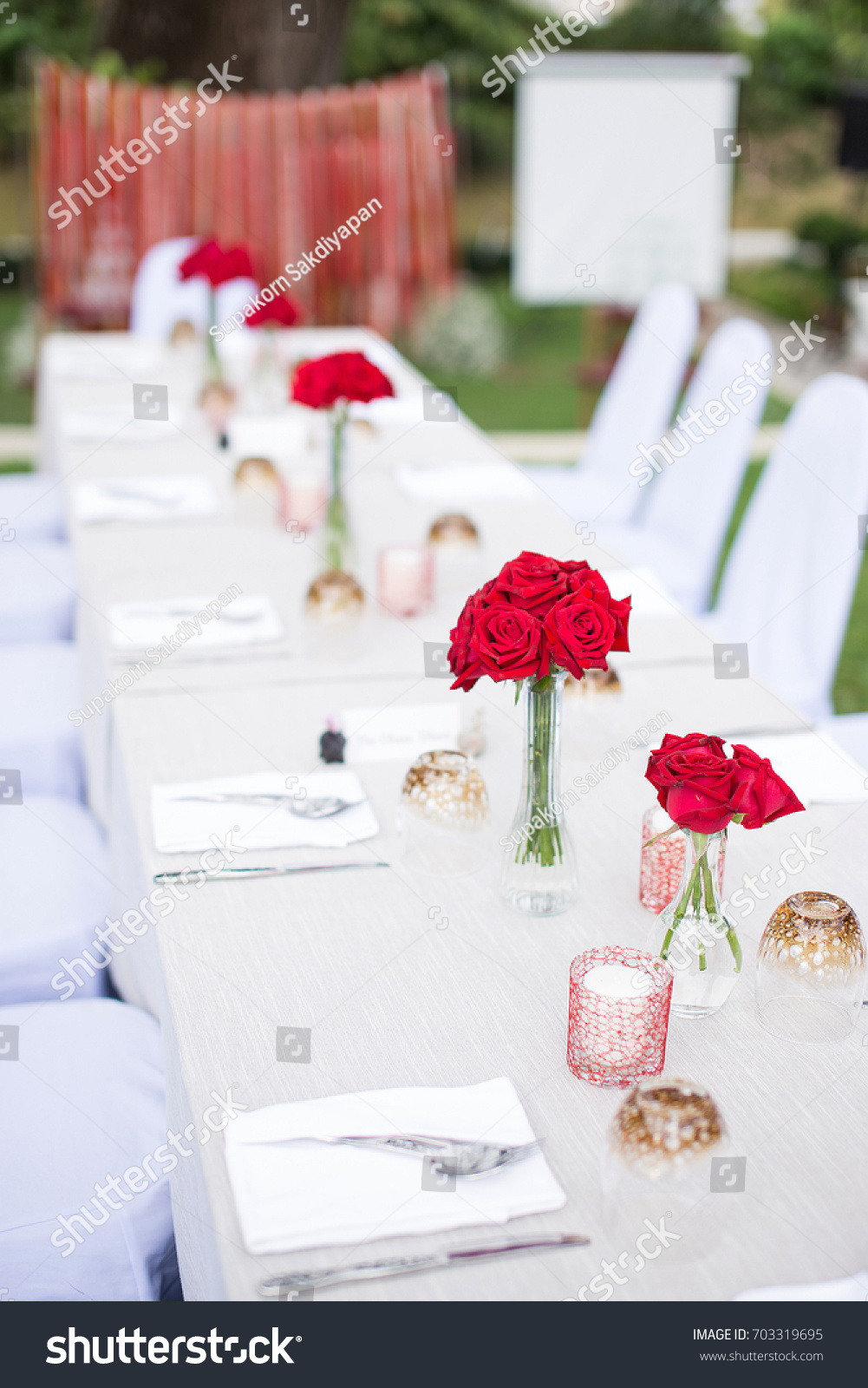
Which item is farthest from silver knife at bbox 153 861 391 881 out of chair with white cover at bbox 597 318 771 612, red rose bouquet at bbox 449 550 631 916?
chair with white cover at bbox 597 318 771 612

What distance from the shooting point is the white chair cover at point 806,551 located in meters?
2.71

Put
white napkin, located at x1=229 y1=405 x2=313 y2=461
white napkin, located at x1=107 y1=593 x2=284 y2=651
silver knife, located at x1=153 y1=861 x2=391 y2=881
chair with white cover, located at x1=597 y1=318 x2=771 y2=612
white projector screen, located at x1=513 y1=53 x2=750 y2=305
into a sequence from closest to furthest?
silver knife, located at x1=153 y1=861 x2=391 y2=881
white napkin, located at x1=107 y1=593 x2=284 y2=651
chair with white cover, located at x1=597 y1=318 x2=771 y2=612
white napkin, located at x1=229 y1=405 x2=313 y2=461
white projector screen, located at x1=513 y1=53 x2=750 y2=305

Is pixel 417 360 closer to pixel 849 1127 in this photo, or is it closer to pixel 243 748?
pixel 243 748

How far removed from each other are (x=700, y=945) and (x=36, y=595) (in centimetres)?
227

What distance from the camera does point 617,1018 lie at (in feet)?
4.29

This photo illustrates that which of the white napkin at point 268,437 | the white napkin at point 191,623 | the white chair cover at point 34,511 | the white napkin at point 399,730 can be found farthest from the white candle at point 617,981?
the white chair cover at point 34,511

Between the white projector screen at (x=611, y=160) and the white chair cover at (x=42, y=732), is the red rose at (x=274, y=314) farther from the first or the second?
the white projector screen at (x=611, y=160)

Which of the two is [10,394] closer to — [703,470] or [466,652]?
[703,470]

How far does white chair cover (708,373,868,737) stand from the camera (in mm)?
2713

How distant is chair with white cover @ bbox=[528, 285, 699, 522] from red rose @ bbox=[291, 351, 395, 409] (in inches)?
56.9

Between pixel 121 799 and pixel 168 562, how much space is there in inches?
32.9

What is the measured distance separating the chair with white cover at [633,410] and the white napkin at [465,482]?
592mm

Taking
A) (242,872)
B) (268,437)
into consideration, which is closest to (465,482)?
(268,437)

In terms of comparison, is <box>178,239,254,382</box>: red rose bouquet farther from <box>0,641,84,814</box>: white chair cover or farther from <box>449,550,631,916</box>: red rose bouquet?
<box>449,550,631,916</box>: red rose bouquet
